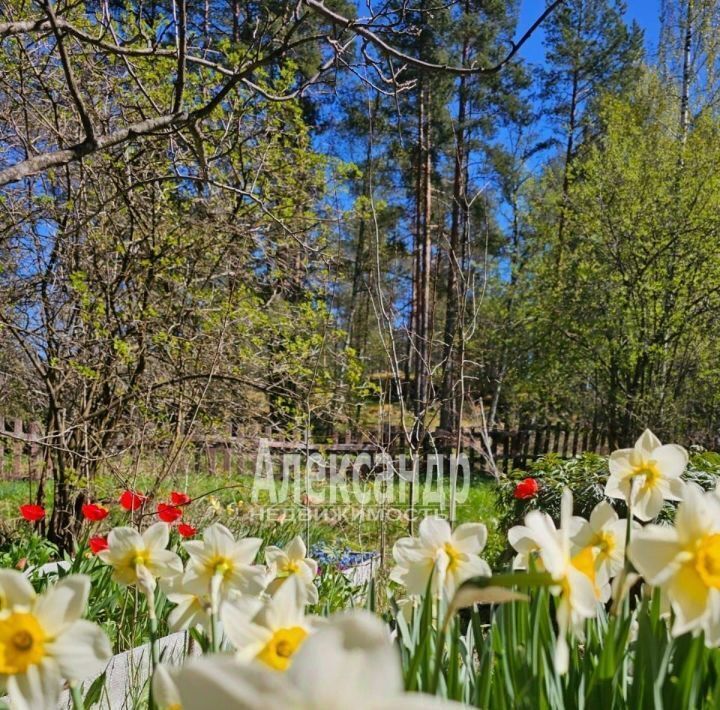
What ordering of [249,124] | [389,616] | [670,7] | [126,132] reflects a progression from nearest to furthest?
[389,616], [126,132], [249,124], [670,7]

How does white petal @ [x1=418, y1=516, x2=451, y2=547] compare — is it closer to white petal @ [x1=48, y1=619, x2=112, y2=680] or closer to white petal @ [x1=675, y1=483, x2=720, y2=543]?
white petal @ [x1=675, y1=483, x2=720, y2=543]

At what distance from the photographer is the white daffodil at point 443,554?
2.79 ft

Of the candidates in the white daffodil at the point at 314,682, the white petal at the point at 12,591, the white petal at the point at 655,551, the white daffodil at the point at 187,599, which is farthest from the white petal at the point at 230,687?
the white daffodil at the point at 187,599

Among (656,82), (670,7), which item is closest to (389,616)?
(656,82)

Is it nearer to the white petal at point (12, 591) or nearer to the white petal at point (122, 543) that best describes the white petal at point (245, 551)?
the white petal at point (122, 543)

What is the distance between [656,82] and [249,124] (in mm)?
13539

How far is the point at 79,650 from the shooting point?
54 cm

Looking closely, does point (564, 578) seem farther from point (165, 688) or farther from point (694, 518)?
point (165, 688)

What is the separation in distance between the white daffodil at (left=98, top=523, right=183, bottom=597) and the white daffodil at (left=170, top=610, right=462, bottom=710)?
61 cm

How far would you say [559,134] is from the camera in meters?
16.2

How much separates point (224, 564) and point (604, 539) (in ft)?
1.79

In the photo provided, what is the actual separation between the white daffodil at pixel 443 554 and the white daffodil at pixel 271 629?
0.31 m

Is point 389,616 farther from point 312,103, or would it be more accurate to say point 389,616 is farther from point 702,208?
point 312,103

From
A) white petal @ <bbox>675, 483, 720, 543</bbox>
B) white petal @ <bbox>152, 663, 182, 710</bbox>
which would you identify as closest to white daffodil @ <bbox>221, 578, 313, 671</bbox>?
white petal @ <bbox>152, 663, 182, 710</bbox>
